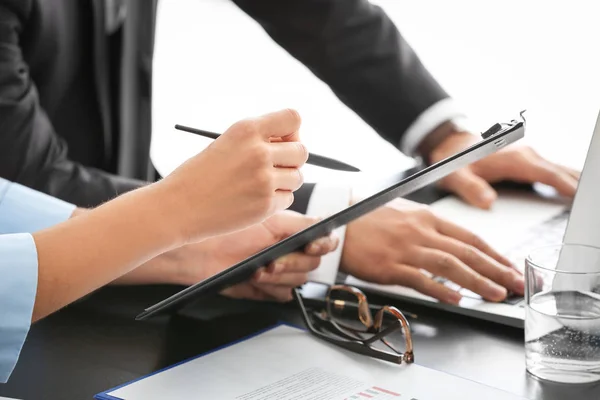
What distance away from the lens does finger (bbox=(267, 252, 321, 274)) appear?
952 mm

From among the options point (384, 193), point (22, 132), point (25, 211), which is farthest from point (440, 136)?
point (22, 132)

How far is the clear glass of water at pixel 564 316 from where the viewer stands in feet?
2.55

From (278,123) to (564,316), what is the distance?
1.10ft

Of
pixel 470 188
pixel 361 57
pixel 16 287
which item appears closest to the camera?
pixel 16 287

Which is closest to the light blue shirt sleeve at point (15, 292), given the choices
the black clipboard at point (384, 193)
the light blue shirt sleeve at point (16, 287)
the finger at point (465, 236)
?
the light blue shirt sleeve at point (16, 287)

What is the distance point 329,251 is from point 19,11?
74 centimetres

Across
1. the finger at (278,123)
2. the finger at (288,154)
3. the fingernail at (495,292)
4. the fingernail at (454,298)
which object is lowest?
the fingernail at (454,298)

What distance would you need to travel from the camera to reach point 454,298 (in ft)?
3.12

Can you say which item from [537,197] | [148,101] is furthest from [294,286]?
[148,101]

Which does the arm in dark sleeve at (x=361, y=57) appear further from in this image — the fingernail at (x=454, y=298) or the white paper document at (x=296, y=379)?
the white paper document at (x=296, y=379)

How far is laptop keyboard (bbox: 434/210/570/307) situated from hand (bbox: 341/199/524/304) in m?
0.02

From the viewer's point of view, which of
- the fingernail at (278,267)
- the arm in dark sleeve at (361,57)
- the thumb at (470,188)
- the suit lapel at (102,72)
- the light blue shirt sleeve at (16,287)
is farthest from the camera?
the suit lapel at (102,72)

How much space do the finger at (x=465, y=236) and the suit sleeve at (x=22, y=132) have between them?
0.59 m

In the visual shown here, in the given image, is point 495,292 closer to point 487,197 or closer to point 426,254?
point 426,254
